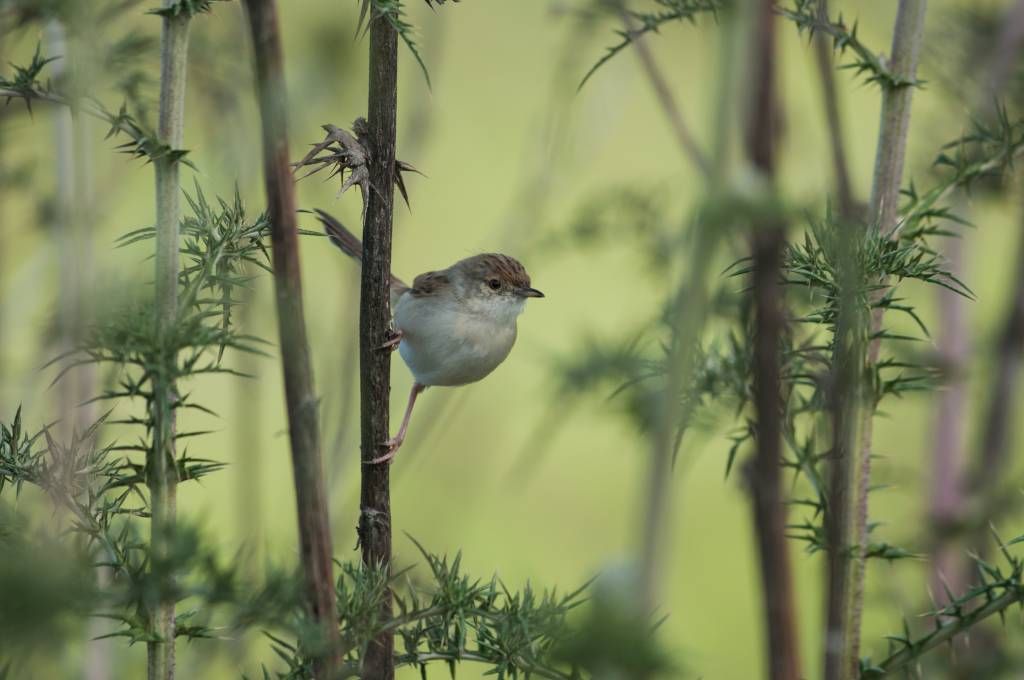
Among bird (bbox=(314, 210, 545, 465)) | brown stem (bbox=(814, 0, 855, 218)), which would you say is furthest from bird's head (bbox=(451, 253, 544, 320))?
brown stem (bbox=(814, 0, 855, 218))

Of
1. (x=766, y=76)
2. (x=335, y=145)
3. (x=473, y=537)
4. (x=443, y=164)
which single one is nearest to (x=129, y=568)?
(x=335, y=145)

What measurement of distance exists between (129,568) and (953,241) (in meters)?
2.88

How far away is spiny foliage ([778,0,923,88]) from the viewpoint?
1878 millimetres

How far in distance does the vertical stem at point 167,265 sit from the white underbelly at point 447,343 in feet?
6.83

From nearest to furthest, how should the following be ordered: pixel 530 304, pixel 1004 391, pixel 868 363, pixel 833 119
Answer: pixel 868 363, pixel 833 119, pixel 1004 391, pixel 530 304

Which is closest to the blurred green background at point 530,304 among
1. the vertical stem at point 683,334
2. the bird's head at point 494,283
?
the vertical stem at point 683,334

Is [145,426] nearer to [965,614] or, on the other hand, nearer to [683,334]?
[683,334]

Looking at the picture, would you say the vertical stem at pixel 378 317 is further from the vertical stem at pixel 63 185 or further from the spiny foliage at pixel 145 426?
the vertical stem at pixel 63 185

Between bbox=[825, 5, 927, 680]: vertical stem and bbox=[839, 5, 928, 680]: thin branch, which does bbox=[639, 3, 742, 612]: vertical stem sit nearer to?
bbox=[825, 5, 927, 680]: vertical stem

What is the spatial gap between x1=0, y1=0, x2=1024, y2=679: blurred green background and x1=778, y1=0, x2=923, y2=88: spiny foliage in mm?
191

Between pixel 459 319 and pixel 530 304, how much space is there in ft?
10.5

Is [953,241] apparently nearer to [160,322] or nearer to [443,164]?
[160,322]

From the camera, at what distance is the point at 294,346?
3.87ft

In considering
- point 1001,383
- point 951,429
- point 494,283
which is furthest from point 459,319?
point 1001,383
